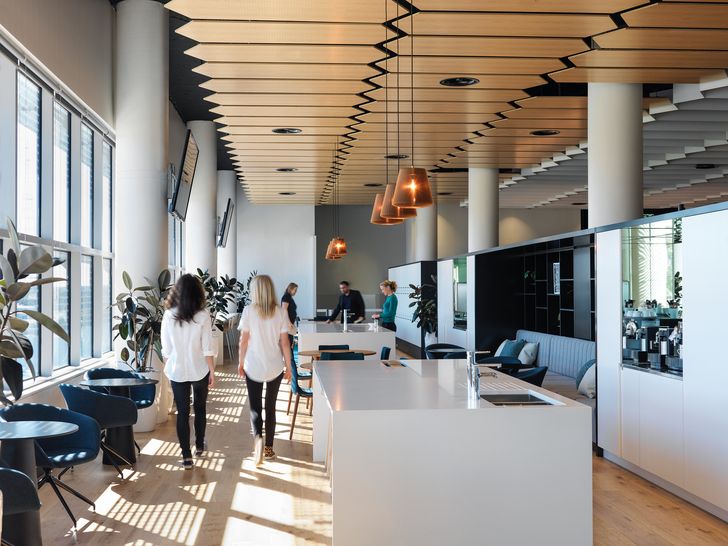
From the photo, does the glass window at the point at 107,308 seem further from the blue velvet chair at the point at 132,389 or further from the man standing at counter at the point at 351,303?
the man standing at counter at the point at 351,303

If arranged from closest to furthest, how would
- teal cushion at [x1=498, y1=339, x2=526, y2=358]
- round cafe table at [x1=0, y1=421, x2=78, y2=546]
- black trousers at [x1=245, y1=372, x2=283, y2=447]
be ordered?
round cafe table at [x1=0, y1=421, x2=78, y2=546] < black trousers at [x1=245, y1=372, x2=283, y2=447] < teal cushion at [x1=498, y1=339, x2=526, y2=358]

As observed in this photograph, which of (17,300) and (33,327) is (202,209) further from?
(17,300)

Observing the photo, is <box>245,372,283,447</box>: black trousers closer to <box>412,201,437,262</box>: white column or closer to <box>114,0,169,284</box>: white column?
<box>114,0,169,284</box>: white column

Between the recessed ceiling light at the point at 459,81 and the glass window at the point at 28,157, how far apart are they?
366 cm

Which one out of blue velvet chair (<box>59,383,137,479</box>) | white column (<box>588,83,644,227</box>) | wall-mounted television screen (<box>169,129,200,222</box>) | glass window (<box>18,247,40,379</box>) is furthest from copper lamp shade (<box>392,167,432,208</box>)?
wall-mounted television screen (<box>169,129,200,222</box>)

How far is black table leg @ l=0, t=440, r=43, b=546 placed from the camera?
4.16 m

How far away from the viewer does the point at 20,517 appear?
420 cm

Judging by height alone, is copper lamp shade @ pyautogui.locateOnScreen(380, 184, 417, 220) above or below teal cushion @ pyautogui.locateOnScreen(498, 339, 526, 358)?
above

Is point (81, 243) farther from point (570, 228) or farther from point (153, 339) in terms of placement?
point (570, 228)

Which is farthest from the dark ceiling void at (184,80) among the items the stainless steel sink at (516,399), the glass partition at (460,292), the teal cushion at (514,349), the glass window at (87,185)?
the stainless steel sink at (516,399)

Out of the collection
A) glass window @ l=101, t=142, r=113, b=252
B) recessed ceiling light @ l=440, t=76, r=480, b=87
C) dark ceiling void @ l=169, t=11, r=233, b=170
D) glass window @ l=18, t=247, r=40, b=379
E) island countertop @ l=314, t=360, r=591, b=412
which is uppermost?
dark ceiling void @ l=169, t=11, r=233, b=170

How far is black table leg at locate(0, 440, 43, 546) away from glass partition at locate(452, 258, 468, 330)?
30.8 feet

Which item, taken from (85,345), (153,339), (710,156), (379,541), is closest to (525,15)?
(379,541)

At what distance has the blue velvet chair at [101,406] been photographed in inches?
238
